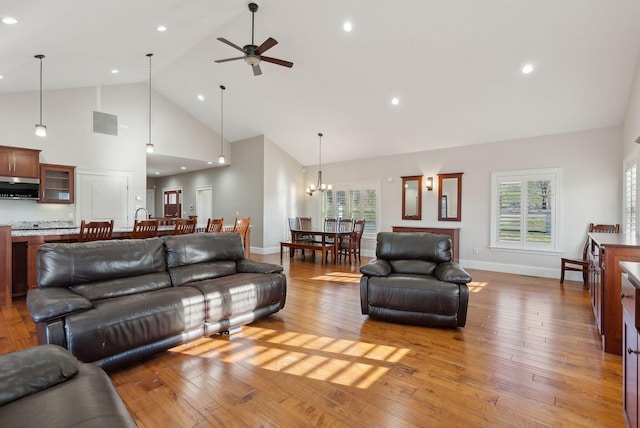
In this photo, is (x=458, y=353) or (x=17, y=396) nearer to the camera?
(x=17, y=396)

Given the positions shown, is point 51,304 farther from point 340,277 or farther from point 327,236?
point 327,236

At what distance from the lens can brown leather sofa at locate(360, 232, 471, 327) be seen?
11.1 feet

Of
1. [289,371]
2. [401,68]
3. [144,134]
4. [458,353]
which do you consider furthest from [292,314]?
[144,134]

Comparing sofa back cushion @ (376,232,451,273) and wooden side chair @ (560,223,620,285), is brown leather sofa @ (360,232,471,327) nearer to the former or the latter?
sofa back cushion @ (376,232,451,273)

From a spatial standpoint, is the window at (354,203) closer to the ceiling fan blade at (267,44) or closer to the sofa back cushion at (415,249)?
the sofa back cushion at (415,249)

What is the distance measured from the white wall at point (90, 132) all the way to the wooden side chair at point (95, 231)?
10.8ft

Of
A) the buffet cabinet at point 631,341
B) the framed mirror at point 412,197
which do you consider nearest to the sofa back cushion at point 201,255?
the buffet cabinet at point 631,341

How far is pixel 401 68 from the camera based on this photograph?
541 centimetres

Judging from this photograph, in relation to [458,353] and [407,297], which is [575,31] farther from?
[458,353]

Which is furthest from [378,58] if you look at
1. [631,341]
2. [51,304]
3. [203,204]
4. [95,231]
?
[203,204]

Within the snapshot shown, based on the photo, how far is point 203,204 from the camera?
11398 millimetres

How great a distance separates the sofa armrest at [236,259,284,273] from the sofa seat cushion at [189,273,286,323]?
0.07 m

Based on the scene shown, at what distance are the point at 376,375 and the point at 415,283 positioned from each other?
4.20ft

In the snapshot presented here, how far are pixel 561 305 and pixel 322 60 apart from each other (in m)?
5.24
